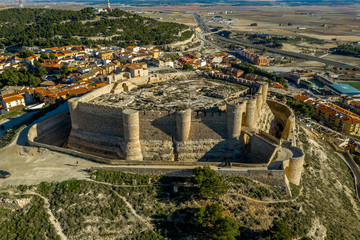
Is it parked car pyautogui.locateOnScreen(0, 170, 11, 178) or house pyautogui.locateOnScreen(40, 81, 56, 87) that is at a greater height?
parked car pyautogui.locateOnScreen(0, 170, 11, 178)

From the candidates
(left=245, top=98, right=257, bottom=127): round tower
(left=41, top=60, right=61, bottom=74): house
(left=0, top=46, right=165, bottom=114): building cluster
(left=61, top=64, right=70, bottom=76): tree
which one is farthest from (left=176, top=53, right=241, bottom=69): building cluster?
(left=245, top=98, right=257, bottom=127): round tower

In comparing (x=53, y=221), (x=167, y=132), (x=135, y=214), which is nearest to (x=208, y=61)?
(x=167, y=132)

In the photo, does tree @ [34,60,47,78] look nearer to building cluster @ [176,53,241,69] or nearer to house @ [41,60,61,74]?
house @ [41,60,61,74]

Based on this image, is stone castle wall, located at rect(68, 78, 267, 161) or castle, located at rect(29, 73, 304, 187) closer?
castle, located at rect(29, 73, 304, 187)

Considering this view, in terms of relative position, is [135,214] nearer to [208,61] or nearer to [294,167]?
[294,167]

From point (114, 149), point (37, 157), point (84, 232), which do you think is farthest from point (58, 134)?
point (84, 232)

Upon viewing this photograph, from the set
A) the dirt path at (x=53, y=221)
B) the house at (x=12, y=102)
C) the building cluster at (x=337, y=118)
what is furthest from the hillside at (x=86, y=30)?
the dirt path at (x=53, y=221)
